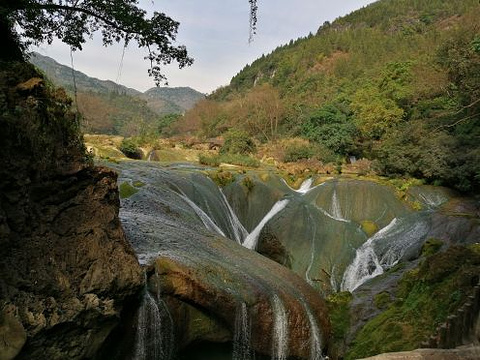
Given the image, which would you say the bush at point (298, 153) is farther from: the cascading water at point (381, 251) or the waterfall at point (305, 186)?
the cascading water at point (381, 251)

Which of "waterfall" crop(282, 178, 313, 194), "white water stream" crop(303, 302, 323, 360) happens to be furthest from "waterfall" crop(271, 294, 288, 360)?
"waterfall" crop(282, 178, 313, 194)

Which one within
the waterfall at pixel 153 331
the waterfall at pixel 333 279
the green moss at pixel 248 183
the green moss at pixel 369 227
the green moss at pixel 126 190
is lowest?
the waterfall at pixel 333 279

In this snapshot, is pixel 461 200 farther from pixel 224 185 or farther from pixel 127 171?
pixel 127 171

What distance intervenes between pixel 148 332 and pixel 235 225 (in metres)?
9.34

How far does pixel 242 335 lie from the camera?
8.01 m

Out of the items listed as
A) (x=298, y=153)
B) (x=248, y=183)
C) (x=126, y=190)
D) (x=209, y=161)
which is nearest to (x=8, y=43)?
(x=126, y=190)

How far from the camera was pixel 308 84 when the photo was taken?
2327 inches

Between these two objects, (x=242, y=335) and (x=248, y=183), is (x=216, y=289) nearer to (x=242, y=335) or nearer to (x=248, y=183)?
(x=242, y=335)

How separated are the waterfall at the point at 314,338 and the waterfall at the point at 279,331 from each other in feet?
2.65

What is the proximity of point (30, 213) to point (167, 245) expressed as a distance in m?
3.44

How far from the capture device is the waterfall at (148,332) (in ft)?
22.2

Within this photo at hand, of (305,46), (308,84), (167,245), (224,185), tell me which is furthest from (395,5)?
(167,245)

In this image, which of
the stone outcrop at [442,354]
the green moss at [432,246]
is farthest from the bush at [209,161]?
the stone outcrop at [442,354]

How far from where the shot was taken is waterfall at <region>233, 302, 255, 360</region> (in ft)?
25.9
